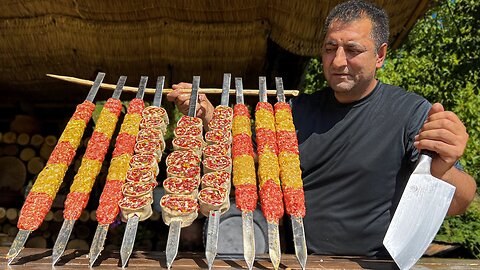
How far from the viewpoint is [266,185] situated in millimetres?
2150

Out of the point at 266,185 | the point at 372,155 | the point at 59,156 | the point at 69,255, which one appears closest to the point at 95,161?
the point at 59,156

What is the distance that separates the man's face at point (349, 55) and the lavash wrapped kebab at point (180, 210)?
3.57 ft

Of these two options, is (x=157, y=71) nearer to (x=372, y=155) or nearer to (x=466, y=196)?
(x=372, y=155)

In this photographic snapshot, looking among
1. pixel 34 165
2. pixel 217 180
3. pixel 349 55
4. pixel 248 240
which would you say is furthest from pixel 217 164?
pixel 34 165

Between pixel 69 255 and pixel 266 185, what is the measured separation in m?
0.96

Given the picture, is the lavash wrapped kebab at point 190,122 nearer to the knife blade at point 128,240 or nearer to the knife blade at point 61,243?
the knife blade at point 128,240

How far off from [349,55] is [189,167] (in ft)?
3.51

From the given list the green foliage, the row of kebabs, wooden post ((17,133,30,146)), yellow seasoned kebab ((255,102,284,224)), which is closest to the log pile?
wooden post ((17,133,30,146))

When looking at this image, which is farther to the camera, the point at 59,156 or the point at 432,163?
the point at 59,156

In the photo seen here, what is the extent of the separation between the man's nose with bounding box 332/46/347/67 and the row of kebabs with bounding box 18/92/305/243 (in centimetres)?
42

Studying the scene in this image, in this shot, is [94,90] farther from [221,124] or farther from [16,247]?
[16,247]

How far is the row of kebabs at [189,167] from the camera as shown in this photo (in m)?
1.99

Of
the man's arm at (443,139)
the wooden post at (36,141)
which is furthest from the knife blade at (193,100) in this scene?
the wooden post at (36,141)

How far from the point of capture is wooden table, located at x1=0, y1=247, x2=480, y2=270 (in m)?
1.71
